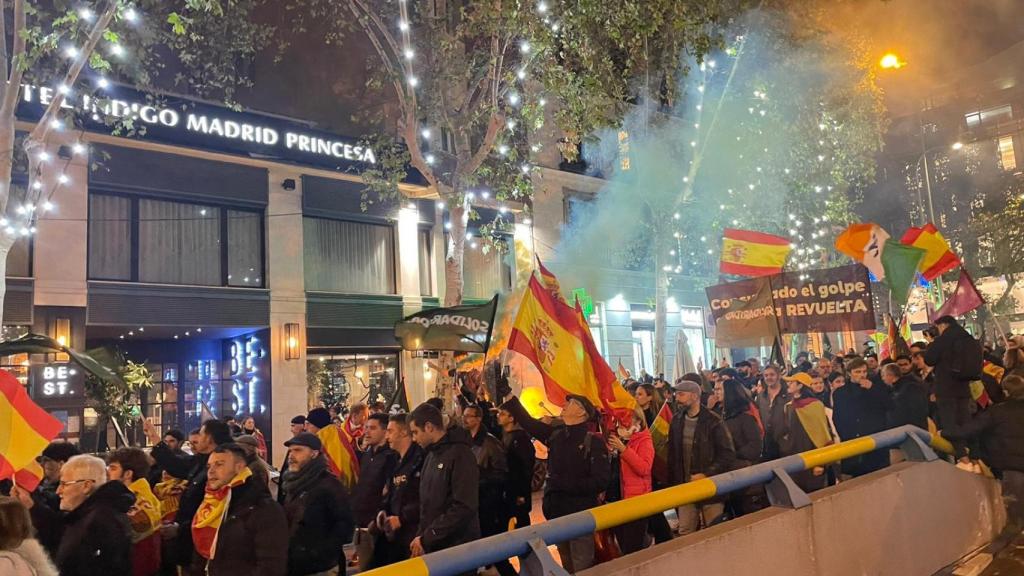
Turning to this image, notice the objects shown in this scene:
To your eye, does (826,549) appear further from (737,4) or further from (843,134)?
(843,134)

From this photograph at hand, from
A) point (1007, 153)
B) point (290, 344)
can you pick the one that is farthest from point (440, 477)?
point (1007, 153)

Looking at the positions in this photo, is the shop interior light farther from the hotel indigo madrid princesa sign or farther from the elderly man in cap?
the elderly man in cap

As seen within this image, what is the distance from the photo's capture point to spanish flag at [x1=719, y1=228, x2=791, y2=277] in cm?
1137

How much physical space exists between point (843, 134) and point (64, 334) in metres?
24.2

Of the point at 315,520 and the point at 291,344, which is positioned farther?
the point at 291,344

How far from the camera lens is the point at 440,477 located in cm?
517

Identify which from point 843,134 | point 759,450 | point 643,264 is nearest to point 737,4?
point 843,134

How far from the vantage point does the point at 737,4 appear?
2289 cm

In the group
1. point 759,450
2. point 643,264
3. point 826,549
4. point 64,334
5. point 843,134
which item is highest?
point 843,134

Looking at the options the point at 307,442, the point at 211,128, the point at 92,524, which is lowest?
the point at 92,524

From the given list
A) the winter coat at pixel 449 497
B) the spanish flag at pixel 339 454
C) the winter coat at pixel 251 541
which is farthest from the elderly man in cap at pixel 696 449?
the winter coat at pixel 251 541

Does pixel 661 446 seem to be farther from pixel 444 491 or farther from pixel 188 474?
pixel 188 474

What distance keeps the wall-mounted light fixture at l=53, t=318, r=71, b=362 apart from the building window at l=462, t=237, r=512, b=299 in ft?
34.5

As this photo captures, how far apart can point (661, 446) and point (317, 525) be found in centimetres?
381
